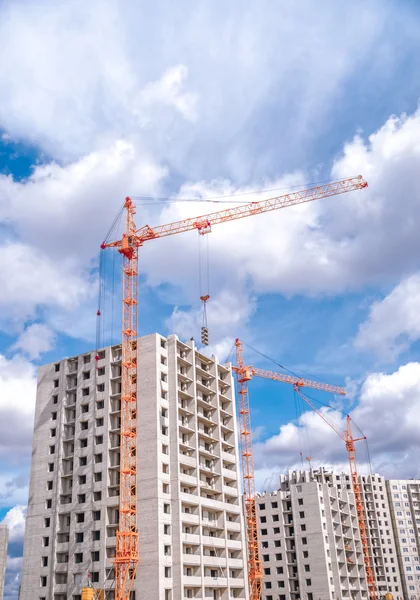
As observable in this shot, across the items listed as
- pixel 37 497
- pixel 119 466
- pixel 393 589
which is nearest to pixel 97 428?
pixel 119 466

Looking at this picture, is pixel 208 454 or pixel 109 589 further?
pixel 208 454

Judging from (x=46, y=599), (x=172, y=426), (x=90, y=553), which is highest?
(x=172, y=426)

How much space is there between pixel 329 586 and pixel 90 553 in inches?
2667

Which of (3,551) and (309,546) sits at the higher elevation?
(309,546)

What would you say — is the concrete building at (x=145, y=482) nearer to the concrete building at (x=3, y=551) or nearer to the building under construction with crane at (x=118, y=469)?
the building under construction with crane at (x=118, y=469)

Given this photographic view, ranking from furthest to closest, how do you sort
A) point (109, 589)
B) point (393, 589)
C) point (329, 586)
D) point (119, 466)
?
point (393, 589) → point (329, 586) → point (119, 466) → point (109, 589)

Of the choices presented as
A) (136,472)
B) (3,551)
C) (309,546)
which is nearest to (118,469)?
(136,472)

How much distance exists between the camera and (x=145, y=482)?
9162 cm

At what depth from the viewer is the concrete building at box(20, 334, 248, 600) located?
295 ft

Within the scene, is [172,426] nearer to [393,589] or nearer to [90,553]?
[90,553]

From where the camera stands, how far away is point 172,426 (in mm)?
97750

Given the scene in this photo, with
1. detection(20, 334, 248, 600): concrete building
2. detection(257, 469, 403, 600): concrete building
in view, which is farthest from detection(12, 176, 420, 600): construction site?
detection(257, 469, 403, 600): concrete building

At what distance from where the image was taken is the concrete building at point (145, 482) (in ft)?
295

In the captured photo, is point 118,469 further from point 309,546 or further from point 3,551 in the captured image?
point 309,546
